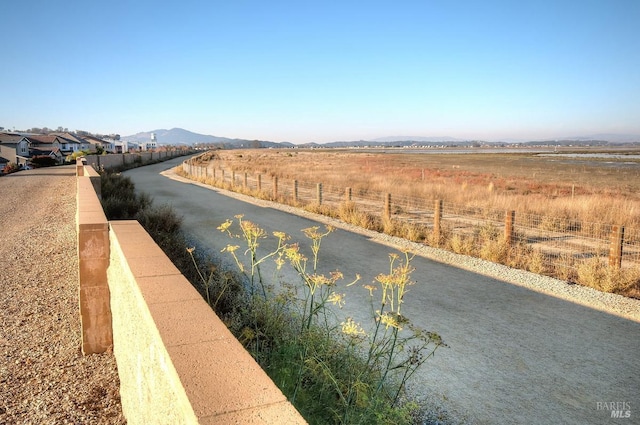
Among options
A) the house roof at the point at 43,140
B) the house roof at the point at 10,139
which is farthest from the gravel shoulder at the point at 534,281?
the house roof at the point at 43,140

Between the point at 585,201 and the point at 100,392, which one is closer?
the point at 100,392

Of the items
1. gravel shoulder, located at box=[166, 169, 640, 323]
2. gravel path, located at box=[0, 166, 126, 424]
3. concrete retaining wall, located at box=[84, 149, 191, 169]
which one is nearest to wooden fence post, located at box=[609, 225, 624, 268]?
gravel shoulder, located at box=[166, 169, 640, 323]

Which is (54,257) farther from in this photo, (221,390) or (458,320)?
(221,390)

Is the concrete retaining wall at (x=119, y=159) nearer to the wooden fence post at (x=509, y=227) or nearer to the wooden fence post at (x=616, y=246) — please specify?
the wooden fence post at (x=509, y=227)

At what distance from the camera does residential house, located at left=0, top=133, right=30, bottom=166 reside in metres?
94.6

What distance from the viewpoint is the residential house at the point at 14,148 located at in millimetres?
94625

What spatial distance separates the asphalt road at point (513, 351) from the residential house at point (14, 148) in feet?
339

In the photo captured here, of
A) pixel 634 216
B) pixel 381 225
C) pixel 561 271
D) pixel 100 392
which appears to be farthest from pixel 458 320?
pixel 634 216

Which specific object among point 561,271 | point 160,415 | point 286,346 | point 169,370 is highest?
point 169,370

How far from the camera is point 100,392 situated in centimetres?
476

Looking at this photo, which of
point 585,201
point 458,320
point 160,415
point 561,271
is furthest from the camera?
point 585,201

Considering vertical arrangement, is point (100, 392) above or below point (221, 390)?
below

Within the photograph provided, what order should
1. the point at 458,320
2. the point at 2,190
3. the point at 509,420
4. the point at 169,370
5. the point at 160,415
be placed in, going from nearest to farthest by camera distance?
the point at 169,370, the point at 160,415, the point at 509,420, the point at 458,320, the point at 2,190

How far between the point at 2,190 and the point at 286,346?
23.9 m
